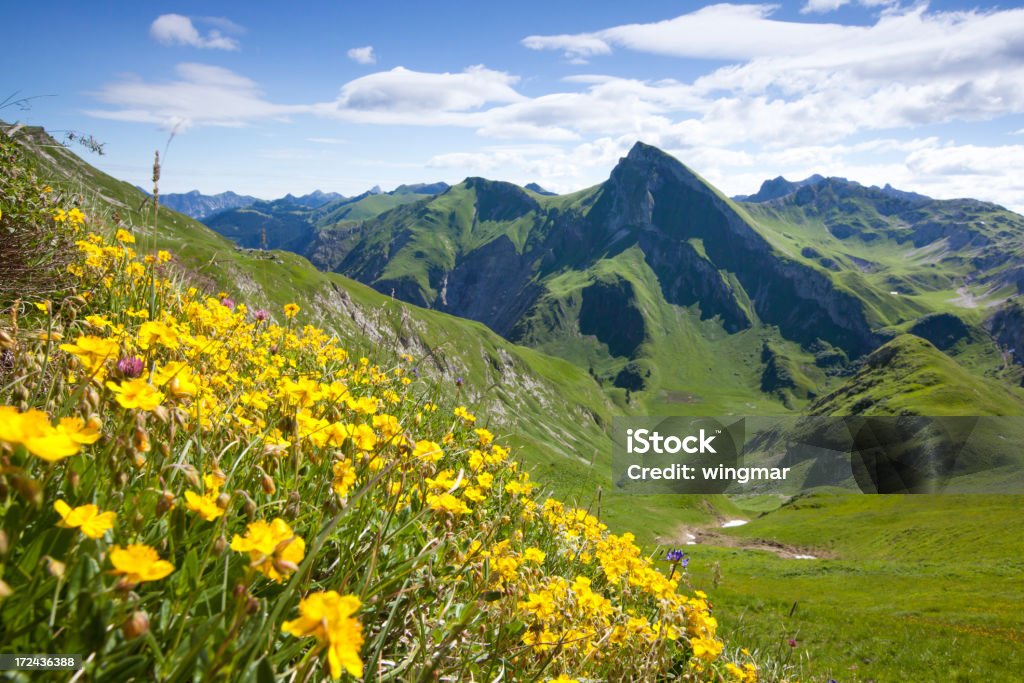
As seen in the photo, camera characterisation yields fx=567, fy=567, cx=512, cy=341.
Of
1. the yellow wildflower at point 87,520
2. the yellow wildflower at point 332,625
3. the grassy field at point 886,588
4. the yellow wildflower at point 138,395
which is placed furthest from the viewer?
the grassy field at point 886,588

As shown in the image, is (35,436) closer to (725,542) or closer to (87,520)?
(87,520)

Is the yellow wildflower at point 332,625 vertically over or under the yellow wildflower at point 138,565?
under

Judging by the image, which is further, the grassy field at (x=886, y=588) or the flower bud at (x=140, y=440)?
the grassy field at (x=886, y=588)

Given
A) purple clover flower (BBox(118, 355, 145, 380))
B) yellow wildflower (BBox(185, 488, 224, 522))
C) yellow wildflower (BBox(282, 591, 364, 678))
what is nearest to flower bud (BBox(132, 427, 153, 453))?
yellow wildflower (BBox(185, 488, 224, 522))

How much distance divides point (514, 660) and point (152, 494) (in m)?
2.52

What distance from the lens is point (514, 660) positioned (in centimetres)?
384

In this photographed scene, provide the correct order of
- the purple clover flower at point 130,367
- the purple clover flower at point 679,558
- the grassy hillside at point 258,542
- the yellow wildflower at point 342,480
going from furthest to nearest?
the purple clover flower at point 679,558 < the purple clover flower at point 130,367 < the yellow wildflower at point 342,480 < the grassy hillside at point 258,542

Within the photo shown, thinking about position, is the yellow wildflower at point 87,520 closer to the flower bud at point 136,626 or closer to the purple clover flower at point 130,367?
the flower bud at point 136,626

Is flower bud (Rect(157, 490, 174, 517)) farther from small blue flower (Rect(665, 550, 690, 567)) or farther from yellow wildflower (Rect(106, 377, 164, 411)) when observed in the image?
small blue flower (Rect(665, 550, 690, 567))

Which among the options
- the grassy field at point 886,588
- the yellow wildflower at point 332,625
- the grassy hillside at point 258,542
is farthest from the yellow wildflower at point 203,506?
the grassy field at point 886,588

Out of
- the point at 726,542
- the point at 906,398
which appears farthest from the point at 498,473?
the point at 906,398

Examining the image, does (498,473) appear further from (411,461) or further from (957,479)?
(957,479)

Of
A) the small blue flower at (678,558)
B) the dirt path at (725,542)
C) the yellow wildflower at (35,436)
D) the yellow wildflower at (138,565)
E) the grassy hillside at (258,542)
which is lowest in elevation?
the dirt path at (725,542)

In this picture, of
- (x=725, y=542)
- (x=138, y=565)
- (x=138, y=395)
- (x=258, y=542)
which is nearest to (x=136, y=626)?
(x=138, y=565)
